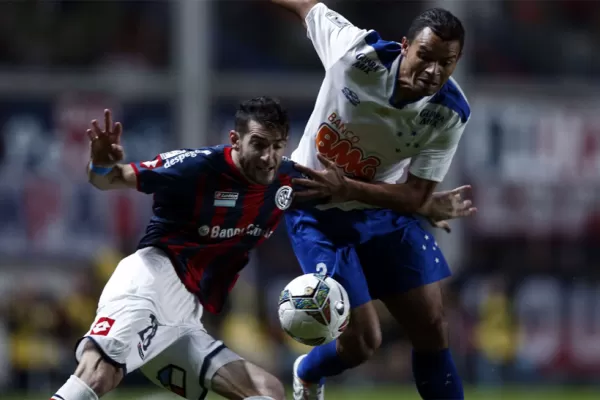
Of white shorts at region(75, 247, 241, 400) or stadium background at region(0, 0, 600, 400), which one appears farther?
stadium background at region(0, 0, 600, 400)

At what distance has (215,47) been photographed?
17.2 meters

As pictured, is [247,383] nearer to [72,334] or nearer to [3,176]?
[72,334]

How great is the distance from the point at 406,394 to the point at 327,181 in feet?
24.2

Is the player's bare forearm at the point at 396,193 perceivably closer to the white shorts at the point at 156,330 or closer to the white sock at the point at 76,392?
the white shorts at the point at 156,330

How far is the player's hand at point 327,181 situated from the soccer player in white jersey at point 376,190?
0.01 metres

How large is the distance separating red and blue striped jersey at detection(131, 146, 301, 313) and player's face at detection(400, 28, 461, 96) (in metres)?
0.85

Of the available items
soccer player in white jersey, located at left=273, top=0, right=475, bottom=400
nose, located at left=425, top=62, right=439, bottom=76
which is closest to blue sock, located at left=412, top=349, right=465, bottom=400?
soccer player in white jersey, located at left=273, top=0, right=475, bottom=400

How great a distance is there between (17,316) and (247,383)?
8601mm

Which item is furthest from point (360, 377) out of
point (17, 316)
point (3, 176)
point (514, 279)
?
point (3, 176)

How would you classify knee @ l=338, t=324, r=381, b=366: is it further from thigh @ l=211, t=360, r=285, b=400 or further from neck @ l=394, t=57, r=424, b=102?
neck @ l=394, t=57, r=424, b=102

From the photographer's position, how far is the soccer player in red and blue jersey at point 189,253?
19.1ft

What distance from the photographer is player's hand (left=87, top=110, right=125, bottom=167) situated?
5766 millimetres

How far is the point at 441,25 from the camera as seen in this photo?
605 centimetres

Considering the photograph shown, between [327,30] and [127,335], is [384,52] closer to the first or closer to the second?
[327,30]
